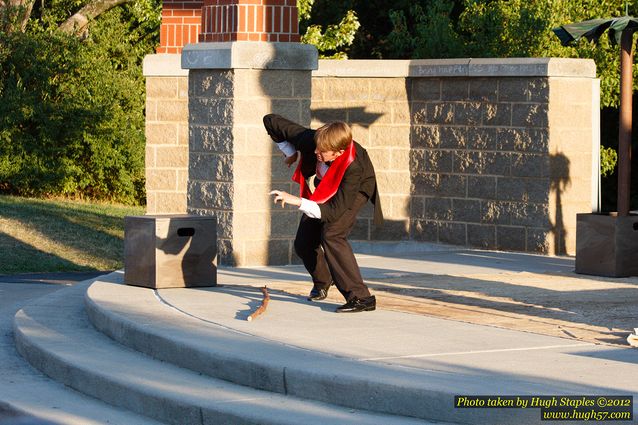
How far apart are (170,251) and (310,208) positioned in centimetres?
230

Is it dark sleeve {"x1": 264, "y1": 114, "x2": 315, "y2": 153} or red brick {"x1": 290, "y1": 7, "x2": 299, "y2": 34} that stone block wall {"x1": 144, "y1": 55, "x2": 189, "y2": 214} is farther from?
dark sleeve {"x1": 264, "y1": 114, "x2": 315, "y2": 153}

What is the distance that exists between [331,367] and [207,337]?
139 centimetres

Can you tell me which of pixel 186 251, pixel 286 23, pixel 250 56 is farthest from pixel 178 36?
pixel 186 251

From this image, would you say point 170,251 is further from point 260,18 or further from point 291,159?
point 260,18

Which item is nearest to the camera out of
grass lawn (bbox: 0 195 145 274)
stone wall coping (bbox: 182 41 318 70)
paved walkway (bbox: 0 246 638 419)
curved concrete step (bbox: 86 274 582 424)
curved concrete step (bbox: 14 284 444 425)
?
curved concrete step (bbox: 86 274 582 424)

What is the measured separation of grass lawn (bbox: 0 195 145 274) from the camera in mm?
17797

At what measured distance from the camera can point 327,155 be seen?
389 inches

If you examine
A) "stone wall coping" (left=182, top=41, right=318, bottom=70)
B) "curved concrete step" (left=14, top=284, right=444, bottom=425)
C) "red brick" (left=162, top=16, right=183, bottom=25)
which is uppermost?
"red brick" (left=162, top=16, right=183, bottom=25)

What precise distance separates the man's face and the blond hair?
28 mm

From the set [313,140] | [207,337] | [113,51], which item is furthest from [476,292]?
[113,51]

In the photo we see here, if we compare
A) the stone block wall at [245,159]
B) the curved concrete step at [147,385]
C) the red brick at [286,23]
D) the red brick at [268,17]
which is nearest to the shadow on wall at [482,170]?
the stone block wall at [245,159]

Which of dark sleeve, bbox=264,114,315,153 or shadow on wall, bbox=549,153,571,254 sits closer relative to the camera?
dark sleeve, bbox=264,114,315,153

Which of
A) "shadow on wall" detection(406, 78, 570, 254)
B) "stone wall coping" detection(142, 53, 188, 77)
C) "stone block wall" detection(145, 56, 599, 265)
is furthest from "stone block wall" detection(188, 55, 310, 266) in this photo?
"stone wall coping" detection(142, 53, 188, 77)

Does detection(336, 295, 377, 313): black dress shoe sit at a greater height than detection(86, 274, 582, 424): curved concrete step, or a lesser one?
greater
